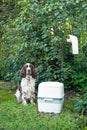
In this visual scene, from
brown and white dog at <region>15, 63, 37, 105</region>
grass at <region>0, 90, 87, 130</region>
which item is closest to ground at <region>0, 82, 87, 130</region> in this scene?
grass at <region>0, 90, 87, 130</region>

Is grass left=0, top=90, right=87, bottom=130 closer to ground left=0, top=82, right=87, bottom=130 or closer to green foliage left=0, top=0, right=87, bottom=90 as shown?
ground left=0, top=82, right=87, bottom=130

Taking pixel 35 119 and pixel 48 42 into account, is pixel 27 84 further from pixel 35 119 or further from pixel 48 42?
pixel 48 42

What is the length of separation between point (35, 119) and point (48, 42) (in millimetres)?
2598

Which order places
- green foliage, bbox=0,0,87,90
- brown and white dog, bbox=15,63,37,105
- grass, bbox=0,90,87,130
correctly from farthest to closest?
green foliage, bbox=0,0,87,90 < brown and white dog, bbox=15,63,37,105 < grass, bbox=0,90,87,130

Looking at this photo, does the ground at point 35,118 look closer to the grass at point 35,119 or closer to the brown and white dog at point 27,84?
the grass at point 35,119

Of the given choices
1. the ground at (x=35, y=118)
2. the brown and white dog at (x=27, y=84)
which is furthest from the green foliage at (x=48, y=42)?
the ground at (x=35, y=118)

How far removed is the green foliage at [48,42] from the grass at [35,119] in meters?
1.20

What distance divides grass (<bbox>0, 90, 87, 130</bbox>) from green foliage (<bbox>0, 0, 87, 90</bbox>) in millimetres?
1202

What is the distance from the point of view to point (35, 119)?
20.5ft

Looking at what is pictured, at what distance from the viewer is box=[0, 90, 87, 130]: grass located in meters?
5.89

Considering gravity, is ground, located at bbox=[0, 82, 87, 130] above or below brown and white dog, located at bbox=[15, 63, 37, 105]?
below

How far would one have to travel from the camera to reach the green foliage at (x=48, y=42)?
771cm

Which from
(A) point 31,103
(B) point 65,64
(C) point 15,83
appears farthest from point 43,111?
(C) point 15,83

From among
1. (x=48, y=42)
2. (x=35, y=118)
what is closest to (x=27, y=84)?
(x=35, y=118)
